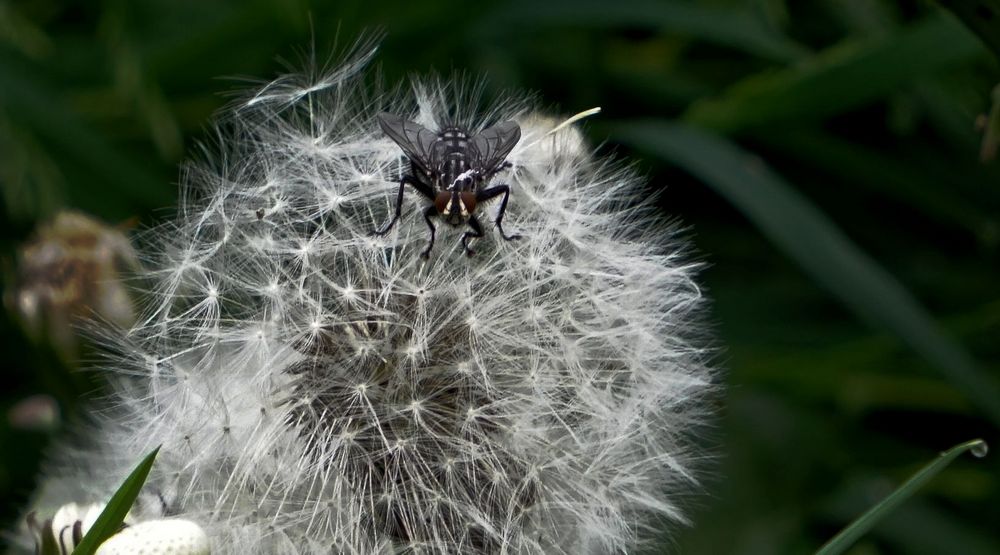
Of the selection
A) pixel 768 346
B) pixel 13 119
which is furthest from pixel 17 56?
pixel 768 346

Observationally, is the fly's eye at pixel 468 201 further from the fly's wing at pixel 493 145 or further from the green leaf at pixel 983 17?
the green leaf at pixel 983 17

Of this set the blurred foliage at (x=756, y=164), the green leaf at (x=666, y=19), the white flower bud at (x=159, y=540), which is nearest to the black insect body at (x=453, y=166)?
the white flower bud at (x=159, y=540)

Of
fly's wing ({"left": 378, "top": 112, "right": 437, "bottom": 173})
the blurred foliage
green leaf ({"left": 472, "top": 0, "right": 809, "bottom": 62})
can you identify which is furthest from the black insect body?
green leaf ({"left": 472, "top": 0, "right": 809, "bottom": 62})

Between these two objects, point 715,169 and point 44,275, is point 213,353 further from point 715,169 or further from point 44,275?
point 715,169

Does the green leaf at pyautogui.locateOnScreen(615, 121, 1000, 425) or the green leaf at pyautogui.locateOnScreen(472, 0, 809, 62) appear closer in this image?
the green leaf at pyautogui.locateOnScreen(615, 121, 1000, 425)

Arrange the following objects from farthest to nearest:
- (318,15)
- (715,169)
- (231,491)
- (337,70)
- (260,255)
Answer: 1. (318,15)
2. (715,169)
3. (337,70)
4. (260,255)
5. (231,491)

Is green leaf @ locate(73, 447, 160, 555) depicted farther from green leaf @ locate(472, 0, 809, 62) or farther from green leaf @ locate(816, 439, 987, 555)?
green leaf @ locate(472, 0, 809, 62)

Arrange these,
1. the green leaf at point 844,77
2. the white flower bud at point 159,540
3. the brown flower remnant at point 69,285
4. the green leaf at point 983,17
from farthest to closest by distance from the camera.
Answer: the green leaf at point 844,77 < the brown flower remnant at point 69,285 < the green leaf at point 983,17 < the white flower bud at point 159,540
